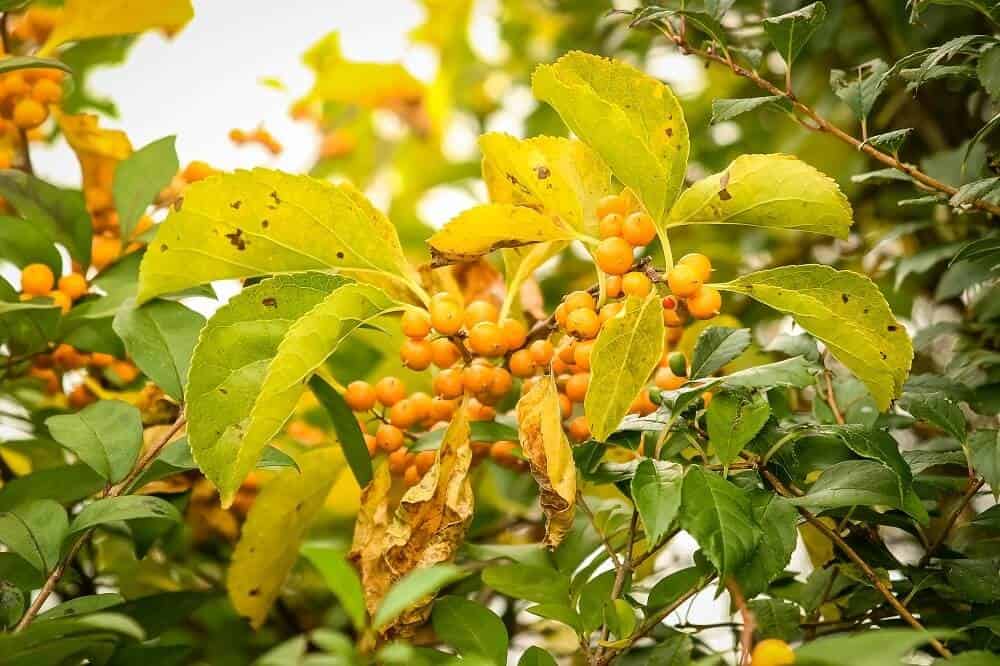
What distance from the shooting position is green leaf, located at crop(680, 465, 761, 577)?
0.57 meters

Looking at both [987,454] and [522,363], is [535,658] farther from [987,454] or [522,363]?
[987,454]

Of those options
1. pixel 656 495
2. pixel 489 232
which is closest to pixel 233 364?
pixel 489 232

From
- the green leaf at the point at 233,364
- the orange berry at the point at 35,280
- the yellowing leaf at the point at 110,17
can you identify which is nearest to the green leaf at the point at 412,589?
the green leaf at the point at 233,364

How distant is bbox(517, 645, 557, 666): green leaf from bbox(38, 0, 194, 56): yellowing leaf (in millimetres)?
726

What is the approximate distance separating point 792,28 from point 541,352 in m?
0.33

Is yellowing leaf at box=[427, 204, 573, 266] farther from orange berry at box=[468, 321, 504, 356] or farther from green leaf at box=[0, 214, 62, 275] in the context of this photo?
green leaf at box=[0, 214, 62, 275]

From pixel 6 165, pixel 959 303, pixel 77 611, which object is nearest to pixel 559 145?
pixel 77 611

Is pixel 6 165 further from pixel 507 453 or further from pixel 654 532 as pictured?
pixel 654 532

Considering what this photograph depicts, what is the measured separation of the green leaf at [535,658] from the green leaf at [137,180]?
573 millimetres

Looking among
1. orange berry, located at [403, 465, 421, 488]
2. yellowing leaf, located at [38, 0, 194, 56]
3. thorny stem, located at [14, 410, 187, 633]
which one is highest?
yellowing leaf, located at [38, 0, 194, 56]

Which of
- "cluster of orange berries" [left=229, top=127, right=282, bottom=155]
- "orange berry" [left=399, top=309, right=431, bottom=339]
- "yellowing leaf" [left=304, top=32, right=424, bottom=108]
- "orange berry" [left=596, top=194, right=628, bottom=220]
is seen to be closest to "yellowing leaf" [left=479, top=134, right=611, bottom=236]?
"orange berry" [left=596, top=194, right=628, bottom=220]

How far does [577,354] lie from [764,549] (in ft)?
0.62

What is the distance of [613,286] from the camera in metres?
0.69

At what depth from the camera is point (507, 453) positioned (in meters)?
0.86
